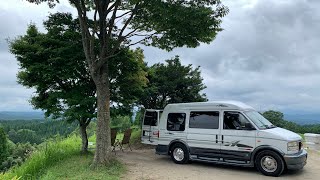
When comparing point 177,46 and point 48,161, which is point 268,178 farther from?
point 48,161

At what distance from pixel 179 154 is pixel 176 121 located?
131cm

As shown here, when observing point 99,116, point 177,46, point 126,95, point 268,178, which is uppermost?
point 177,46

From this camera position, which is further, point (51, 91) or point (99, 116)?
point (51, 91)

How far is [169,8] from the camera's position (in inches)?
455

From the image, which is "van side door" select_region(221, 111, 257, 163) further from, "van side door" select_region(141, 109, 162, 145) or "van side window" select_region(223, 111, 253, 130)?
"van side door" select_region(141, 109, 162, 145)

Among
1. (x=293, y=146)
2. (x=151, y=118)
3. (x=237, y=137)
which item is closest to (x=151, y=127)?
(x=151, y=118)

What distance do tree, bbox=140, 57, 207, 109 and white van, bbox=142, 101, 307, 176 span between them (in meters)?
5.77

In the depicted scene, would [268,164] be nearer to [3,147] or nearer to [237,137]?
[237,137]

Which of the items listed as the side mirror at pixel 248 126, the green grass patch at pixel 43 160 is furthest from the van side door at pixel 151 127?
the side mirror at pixel 248 126

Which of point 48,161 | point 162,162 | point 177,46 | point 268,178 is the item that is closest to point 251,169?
point 268,178

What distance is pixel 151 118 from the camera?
1555 cm

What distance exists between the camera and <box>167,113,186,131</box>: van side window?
44.4 ft

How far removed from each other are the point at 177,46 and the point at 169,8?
9.55 ft

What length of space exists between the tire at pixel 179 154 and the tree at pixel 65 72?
3.28 meters
